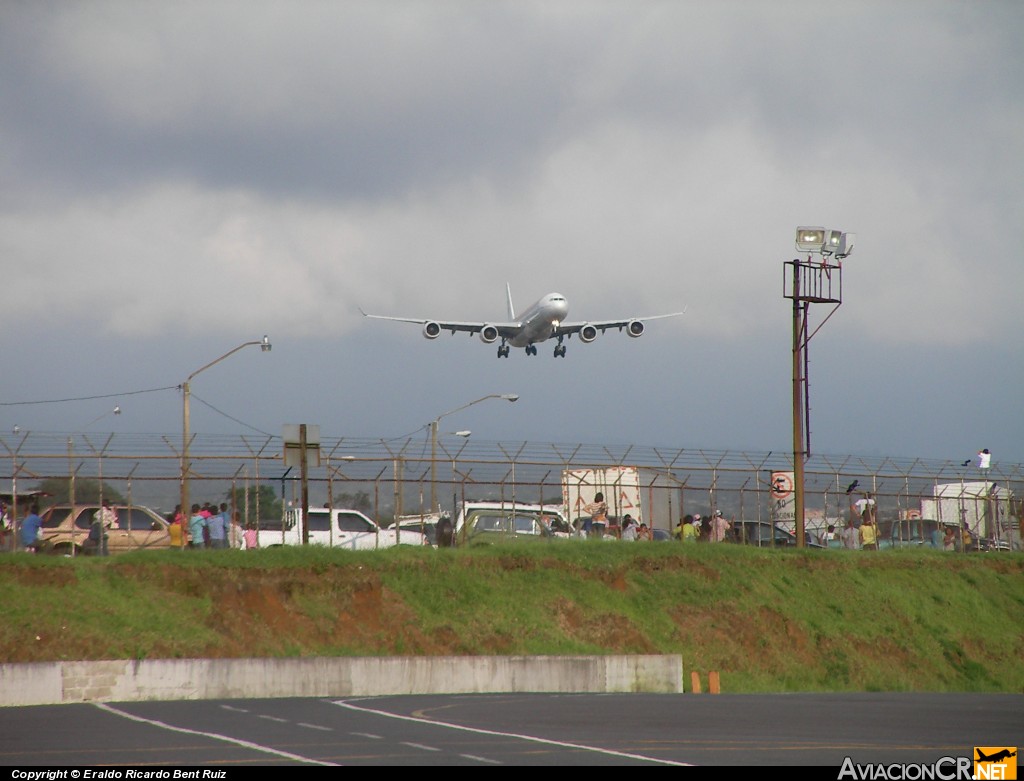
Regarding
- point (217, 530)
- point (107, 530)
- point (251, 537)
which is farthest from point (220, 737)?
point (251, 537)

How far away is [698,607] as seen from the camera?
34188 mm

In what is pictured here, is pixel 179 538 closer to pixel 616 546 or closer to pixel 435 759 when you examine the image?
pixel 616 546

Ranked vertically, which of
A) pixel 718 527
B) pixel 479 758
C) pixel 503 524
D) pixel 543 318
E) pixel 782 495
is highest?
pixel 543 318

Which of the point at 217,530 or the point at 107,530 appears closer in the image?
the point at 107,530

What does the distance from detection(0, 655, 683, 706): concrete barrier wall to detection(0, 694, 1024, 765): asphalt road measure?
1001mm

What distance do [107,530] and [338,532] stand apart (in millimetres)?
6048

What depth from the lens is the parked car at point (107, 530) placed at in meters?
31.1

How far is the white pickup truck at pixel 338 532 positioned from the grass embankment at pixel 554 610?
2.57 meters

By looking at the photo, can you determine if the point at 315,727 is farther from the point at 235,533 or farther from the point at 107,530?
the point at 107,530

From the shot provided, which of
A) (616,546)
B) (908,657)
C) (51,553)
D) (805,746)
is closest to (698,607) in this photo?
(616,546)

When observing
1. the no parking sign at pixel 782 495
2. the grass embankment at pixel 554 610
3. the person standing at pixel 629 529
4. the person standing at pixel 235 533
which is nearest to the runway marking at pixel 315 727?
Answer: the grass embankment at pixel 554 610

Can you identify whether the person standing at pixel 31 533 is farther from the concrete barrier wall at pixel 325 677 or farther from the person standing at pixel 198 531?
the concrete barrier wall at pixel 325 677

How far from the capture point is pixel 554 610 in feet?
104

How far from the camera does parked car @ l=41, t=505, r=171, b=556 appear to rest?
1223 inches
